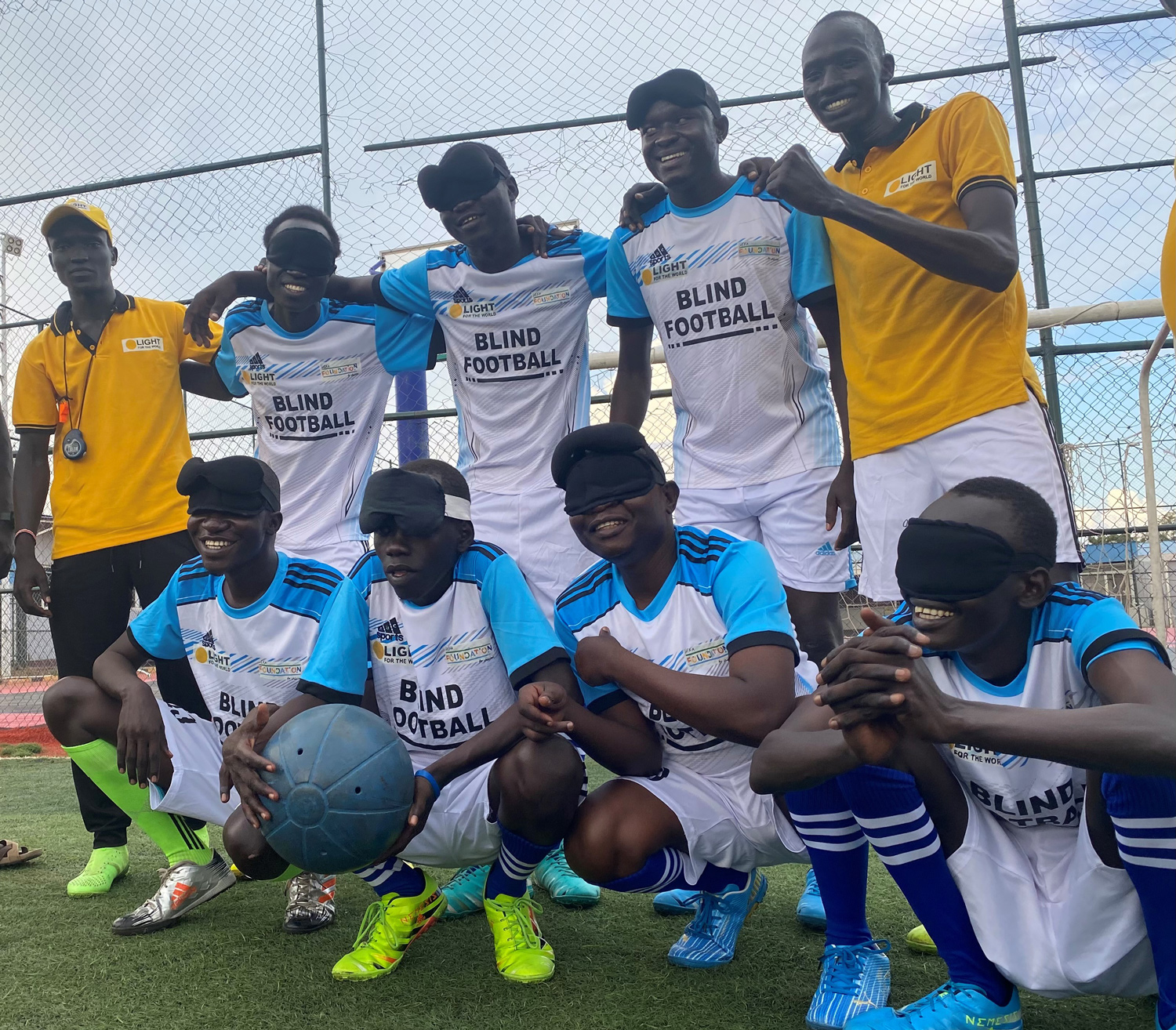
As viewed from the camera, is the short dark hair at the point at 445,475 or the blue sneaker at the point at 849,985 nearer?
the blue sneaker at the point at 849,985

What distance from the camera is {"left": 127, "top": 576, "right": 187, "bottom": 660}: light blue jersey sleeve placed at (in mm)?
3455

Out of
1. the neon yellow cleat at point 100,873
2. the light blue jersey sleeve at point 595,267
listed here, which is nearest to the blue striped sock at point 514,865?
the neon yellow cleat at point 100,873

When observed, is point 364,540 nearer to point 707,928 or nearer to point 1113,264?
point 707,928

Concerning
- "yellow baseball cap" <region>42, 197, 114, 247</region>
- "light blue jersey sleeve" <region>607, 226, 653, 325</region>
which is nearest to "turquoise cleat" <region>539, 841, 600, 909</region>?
"light blue jersey sleeve" <region>607, 226, 653, 325</region>

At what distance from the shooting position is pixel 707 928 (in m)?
2.75

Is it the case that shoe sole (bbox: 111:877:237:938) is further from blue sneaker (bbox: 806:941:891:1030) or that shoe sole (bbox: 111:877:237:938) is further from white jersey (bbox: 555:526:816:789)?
blue sneaker (bbox: 806:941:891:1030)

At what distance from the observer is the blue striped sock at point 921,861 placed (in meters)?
2.12

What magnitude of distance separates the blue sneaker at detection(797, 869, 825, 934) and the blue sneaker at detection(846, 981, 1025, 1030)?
0.77 meters

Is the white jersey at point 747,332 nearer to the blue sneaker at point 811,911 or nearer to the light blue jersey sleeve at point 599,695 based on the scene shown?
the light blue jersey sleeve at point 599,695

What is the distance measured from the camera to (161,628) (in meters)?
3.46

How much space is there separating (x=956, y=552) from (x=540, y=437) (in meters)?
2.02

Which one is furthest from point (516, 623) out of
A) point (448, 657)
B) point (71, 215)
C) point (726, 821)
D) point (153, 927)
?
point (71, 215)

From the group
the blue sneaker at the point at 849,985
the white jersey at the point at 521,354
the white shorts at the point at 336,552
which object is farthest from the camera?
the white shorts at the point at 336,552

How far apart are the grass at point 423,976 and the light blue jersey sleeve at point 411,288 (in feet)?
7.31
